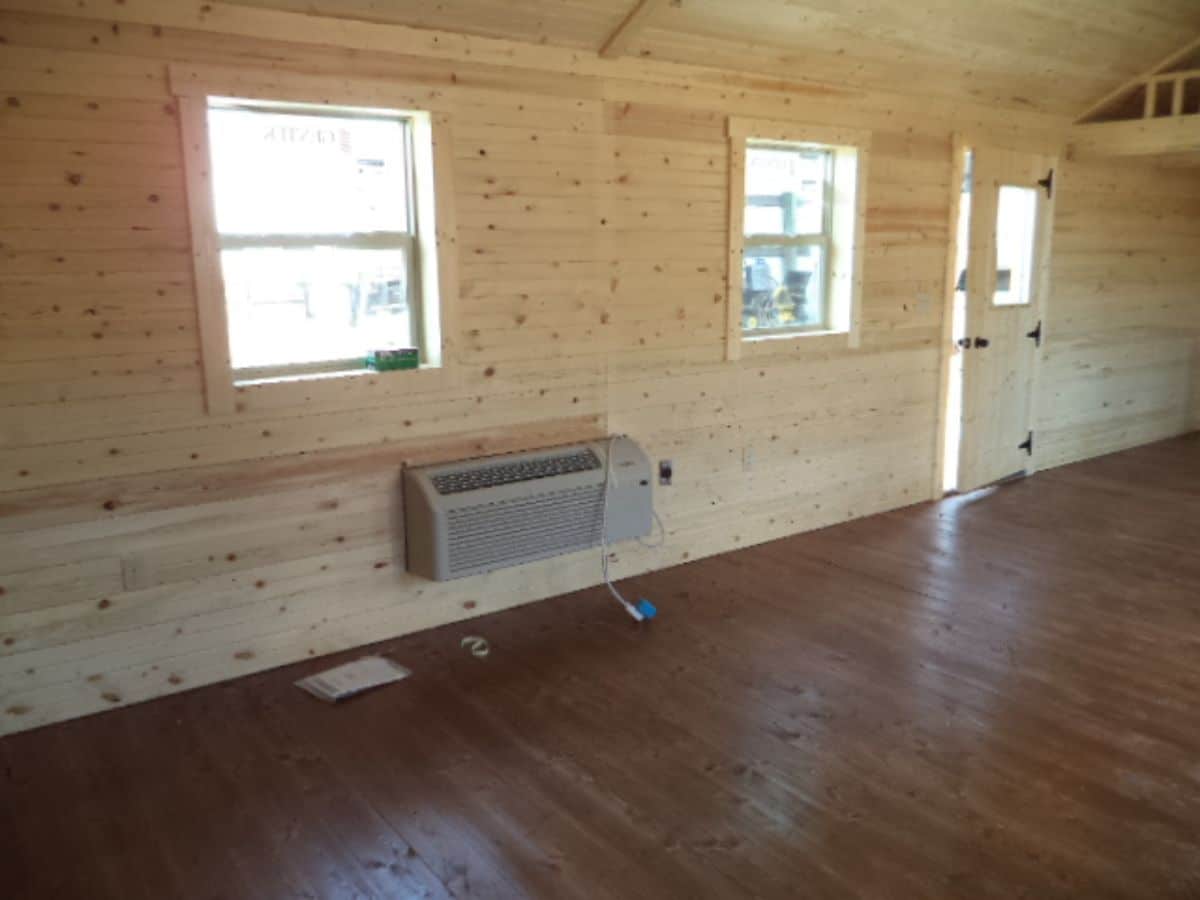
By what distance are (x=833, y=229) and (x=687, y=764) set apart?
3.20 m

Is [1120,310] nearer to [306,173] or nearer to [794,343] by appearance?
[794,343]

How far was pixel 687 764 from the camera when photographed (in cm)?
279

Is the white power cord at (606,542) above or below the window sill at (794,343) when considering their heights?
below

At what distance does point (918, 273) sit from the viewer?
211 inches

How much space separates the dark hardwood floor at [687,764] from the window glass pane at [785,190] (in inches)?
73.6

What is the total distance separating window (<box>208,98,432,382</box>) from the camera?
10.8 feet

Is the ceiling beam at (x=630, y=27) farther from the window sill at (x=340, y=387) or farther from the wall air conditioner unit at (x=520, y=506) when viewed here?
the wall air conditioner unit at (x=520, y=506)

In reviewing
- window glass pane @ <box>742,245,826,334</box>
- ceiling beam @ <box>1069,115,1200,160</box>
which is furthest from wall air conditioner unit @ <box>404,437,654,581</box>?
ceiling beam @ <box>1069,115,1200,160</box>

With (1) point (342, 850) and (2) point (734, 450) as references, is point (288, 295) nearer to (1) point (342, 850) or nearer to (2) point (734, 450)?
(1) point (342, 850)

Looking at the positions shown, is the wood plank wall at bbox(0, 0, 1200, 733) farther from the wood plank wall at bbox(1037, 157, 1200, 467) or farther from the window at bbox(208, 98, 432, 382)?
the wood plank wall at bbox(1037, 157, 1200, 467)

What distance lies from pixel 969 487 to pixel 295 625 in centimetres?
420

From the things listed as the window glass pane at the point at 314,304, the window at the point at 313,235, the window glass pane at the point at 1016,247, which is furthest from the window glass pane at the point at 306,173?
the window glass pane at the point at 1016,247

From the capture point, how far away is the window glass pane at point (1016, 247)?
589 cm

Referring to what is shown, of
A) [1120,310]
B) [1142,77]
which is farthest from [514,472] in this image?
[1120,310]
